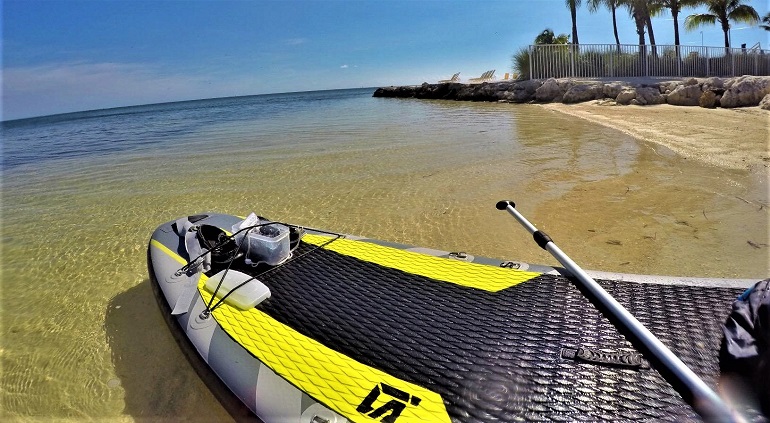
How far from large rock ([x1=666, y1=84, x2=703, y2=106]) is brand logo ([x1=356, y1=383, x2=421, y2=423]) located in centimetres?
1470

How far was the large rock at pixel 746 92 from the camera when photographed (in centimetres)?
1051

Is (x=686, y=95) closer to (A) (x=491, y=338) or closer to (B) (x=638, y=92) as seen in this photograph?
(B) (x=638, y=92)

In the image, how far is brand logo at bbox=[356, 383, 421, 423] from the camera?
1515mm

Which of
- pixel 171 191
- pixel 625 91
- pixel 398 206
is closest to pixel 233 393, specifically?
pixel 398 206

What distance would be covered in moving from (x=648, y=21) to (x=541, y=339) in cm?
2607

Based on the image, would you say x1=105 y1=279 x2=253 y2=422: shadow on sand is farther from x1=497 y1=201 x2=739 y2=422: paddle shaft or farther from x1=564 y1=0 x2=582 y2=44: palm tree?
x1=564 y1=0 x2=582 y2=44: palm tree

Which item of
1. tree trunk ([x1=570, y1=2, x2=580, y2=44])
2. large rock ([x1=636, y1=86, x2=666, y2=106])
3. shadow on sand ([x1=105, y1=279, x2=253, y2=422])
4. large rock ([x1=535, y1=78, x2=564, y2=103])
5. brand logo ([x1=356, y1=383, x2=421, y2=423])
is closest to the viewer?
brand logo ([x1=356, y1=383, x2=421, y2=423])

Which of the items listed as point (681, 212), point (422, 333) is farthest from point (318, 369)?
point (681, 212)

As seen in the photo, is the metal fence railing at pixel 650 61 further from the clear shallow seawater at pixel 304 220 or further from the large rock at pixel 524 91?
the clear shallow seawater at pixel 304 220

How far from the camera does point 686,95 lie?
1222 cm

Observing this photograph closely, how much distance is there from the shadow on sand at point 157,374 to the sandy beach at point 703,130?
6.54 m

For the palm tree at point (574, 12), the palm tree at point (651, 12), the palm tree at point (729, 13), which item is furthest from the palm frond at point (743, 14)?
the palm tree at point (574, 12)

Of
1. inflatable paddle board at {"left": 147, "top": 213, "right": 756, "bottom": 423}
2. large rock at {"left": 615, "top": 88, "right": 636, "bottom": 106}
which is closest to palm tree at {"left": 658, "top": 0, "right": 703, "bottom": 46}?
large rock at {"left": 615, "top": 88, "right": 636, "bottom": 106}

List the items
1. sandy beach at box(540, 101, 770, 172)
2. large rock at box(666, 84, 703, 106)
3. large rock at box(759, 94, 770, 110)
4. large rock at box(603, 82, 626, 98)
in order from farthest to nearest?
large rock at box(603, 82, 626, 98) < large rock at box(666, 84, 703, 106) < large rock at box(759, 94, 770, 110) < sandy beach at box(540, 101, 770, 172)
